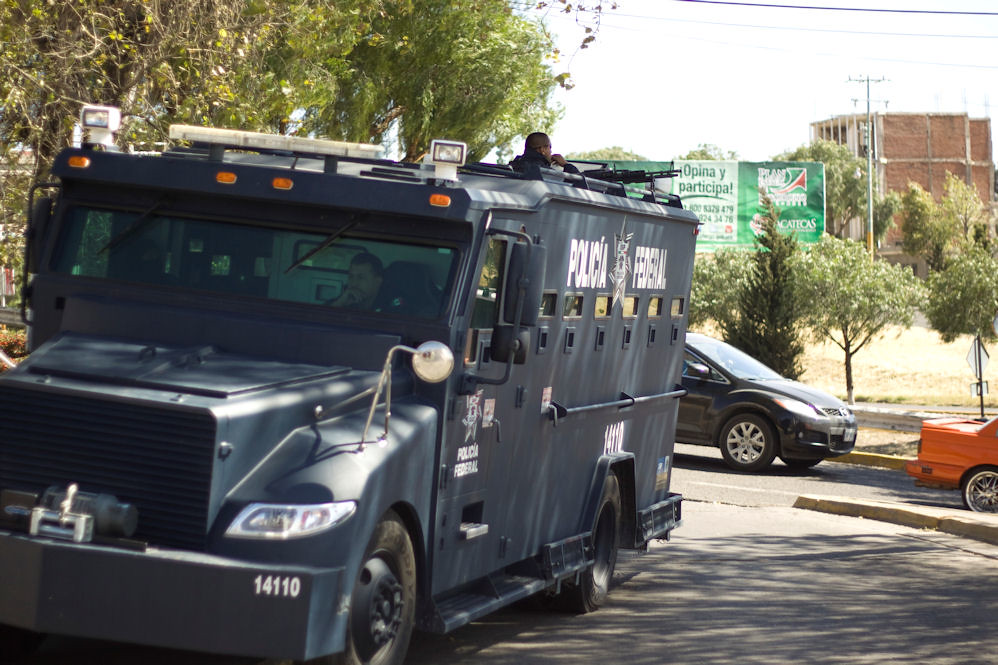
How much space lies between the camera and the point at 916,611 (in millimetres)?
9570

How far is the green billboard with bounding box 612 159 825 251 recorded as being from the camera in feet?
136

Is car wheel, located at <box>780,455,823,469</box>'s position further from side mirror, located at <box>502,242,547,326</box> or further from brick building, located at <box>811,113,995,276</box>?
brick building, located at <box>811,113,995,276</box>

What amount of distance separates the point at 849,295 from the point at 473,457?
116 feet

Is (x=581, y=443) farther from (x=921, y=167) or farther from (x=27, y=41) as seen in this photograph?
(x=921, y=167)

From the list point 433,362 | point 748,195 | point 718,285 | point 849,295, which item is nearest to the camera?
point 433,362

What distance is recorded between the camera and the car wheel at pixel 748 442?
19312 millimetres

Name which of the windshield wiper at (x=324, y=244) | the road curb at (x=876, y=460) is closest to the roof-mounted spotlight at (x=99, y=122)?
the windshield wiper at (x=324, y=244)

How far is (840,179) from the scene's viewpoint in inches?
3637

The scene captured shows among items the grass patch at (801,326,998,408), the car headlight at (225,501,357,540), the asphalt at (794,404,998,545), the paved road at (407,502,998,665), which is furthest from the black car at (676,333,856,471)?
the grass patch at (801,326,998,408)

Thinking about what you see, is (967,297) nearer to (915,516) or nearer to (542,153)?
(915,516)

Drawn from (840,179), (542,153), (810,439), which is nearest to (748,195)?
(810,439)

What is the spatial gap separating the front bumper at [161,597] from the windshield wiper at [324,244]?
1853mm

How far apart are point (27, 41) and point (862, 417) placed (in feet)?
68.3

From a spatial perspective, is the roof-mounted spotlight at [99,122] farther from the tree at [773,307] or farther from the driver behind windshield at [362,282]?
the tree at [773,307]
